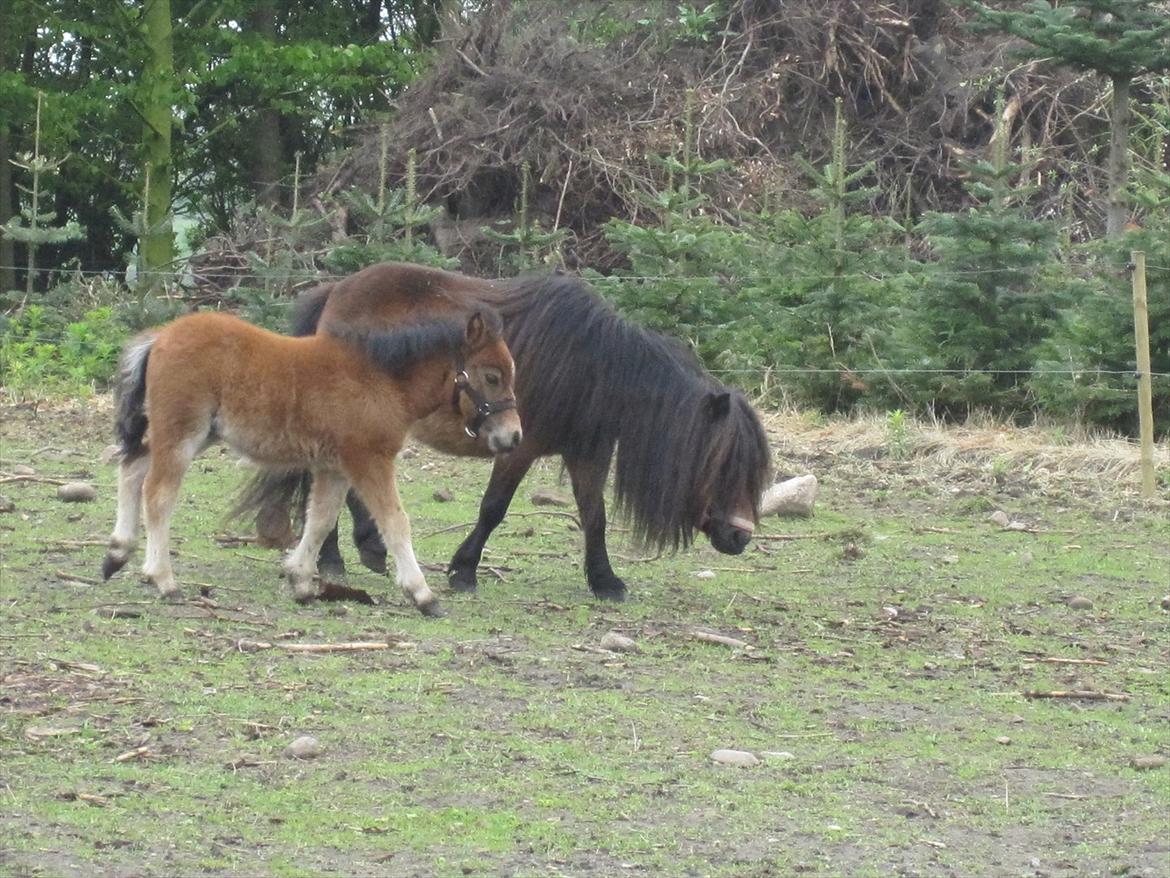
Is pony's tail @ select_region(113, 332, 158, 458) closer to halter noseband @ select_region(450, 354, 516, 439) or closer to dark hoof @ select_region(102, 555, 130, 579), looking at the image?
dark hoof @ select_region(102, 555, 130, 579)

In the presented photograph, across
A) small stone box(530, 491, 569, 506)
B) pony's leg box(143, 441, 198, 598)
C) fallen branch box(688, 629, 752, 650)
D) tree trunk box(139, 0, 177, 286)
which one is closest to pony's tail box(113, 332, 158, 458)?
pony's leg box(143, 441, 198, 598)

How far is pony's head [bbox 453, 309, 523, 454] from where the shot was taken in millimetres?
7164

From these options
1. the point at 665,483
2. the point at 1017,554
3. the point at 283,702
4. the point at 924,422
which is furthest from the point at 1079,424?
the point at 283,702

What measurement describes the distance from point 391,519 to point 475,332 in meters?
0.88

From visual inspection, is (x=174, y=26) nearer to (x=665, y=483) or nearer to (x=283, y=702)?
(x=665, y=483)

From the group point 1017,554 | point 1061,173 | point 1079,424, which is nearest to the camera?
point 1017,554

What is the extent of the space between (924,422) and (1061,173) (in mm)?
9031

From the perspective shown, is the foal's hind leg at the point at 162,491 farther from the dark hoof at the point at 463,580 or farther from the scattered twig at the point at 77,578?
the dark hoof at the point at 463,580

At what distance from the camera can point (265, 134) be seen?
26922 mm

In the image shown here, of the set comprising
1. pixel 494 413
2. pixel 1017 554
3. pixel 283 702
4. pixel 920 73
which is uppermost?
pixel 920 73

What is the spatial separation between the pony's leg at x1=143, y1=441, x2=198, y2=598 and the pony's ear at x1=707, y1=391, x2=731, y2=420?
2.38 meters

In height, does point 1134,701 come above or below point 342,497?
below

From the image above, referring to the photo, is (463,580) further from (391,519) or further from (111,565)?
(111,565)

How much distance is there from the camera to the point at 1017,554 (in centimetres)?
992
